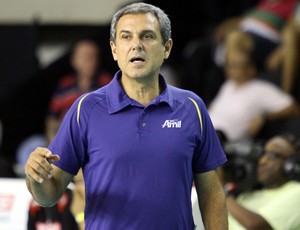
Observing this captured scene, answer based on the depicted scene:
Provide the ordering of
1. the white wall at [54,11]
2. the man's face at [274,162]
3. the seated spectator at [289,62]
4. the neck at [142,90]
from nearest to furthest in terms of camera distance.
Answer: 1. the neck at [142,90]
2. the man's face at [274,162]
3. the seated spectator at [289,62]
4. the white wall at [54,11]

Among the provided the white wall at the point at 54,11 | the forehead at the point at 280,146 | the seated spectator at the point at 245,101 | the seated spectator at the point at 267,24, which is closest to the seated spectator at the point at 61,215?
the forehead at the point at 280,146

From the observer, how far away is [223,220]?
12.9 ft

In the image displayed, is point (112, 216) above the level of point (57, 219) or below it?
above

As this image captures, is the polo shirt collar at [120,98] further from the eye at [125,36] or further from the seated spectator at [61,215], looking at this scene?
the seated spectator at [61,215]

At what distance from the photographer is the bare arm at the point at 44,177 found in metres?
3.60

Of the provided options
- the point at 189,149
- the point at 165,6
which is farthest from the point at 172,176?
the point at 165,6

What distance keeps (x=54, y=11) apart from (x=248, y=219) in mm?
5700

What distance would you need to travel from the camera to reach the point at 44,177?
366 cm

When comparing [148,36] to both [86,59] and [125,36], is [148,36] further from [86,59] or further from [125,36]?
[86,59]

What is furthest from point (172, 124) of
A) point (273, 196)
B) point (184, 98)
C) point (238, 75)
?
point (238, 75)

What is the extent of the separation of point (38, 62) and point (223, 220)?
667cm

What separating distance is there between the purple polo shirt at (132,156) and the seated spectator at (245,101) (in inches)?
168

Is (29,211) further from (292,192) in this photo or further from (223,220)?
(223,220)

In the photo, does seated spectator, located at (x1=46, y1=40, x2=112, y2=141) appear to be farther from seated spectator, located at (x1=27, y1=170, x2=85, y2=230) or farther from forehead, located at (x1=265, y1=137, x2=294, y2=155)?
seated spectator, located at (x1=27, y1=170, x2=85, y2=230)
